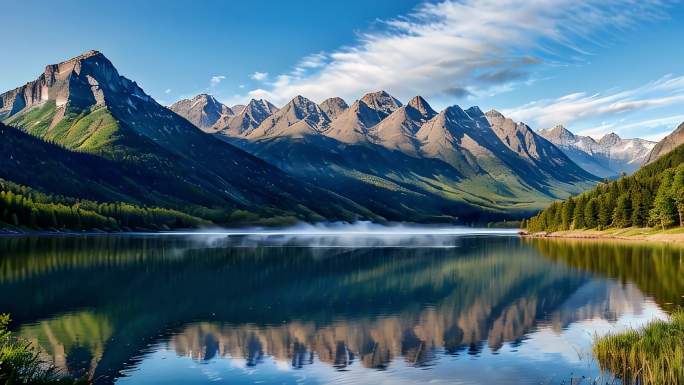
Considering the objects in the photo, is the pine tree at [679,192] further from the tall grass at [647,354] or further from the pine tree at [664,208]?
the tall grass at [647,354]

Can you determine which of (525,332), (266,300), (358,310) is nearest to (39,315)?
(266,300)

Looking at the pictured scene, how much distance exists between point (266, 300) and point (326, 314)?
10913 millimetres

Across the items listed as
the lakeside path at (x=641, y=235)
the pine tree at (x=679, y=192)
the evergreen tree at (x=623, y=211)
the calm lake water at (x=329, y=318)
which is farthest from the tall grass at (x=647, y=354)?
the evergreen tree at (x=623, y=211)

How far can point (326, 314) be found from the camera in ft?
177

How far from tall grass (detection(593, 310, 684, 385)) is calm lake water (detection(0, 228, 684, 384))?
1.41 meters

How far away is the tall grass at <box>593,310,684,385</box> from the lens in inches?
1107

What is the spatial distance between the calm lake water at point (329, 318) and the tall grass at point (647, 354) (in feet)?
4.63

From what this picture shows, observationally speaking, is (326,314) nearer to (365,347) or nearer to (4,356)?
(365,347)

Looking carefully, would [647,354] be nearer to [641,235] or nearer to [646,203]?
[641,235]

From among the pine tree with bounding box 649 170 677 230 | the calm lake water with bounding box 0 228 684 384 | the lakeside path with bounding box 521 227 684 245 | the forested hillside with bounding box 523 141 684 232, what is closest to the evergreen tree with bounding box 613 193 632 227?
the forested hillside with bounding box 523 141 684 232

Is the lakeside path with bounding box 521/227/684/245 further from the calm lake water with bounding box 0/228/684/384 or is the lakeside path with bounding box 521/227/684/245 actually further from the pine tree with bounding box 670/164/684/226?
the calm lake water with bounding box 0/228/684/384

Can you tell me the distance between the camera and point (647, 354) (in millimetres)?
31656

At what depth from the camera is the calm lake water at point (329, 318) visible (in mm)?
34500

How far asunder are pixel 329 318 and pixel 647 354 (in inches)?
1051
